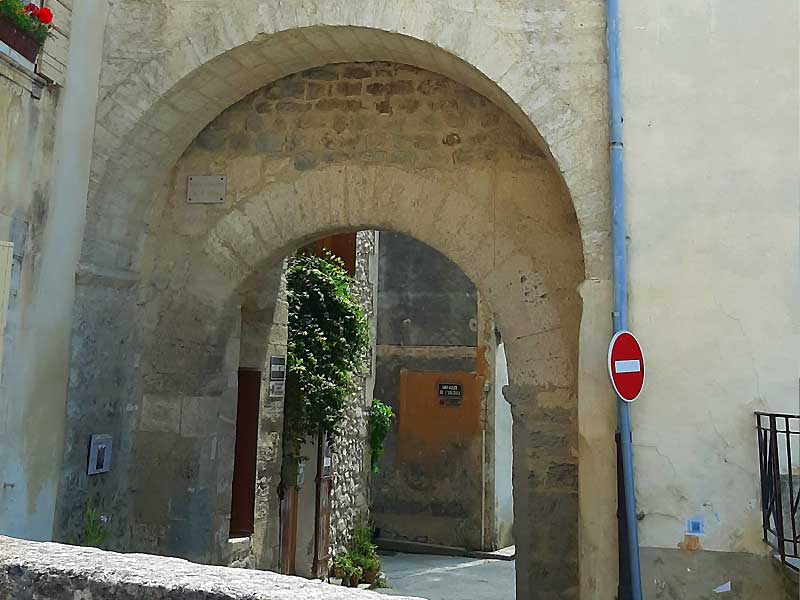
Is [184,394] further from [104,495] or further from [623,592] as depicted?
[623,592]

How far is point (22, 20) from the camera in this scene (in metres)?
3.62

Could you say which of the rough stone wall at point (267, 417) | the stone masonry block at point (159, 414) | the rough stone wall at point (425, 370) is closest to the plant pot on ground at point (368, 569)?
the rough stone wall at point (267, 417)

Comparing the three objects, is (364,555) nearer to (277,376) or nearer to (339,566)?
(339,566)

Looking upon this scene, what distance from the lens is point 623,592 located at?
3.35 m

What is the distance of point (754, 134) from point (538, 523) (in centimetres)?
223

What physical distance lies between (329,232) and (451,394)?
738 cm

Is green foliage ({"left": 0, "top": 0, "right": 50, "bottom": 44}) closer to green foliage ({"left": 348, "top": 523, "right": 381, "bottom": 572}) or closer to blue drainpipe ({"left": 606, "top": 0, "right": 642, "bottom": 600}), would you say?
blue drainpipe ({"left": 606, "top": 0, "right": 642, "bottom": 600})

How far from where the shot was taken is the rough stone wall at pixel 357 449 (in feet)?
26.8

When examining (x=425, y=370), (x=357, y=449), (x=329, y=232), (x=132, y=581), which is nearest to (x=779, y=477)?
(x=132, y=581)

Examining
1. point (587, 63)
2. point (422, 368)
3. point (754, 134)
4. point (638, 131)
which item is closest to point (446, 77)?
point (587, 63)

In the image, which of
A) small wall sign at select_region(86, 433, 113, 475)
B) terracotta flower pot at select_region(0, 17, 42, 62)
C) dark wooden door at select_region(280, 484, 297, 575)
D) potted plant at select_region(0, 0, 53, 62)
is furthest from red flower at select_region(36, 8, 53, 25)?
dark wooden door at select_region(280, 484, 297, 575)

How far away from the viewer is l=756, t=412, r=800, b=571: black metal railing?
3.16 m

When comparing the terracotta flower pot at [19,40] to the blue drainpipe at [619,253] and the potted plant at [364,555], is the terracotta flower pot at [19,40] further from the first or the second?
the potted plant at [364,555]

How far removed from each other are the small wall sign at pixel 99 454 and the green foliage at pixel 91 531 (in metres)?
0.19
